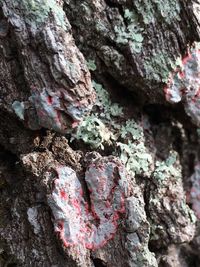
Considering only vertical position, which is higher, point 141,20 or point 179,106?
point 141,20

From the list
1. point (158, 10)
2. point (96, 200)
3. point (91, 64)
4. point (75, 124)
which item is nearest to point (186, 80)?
point (158, 10)

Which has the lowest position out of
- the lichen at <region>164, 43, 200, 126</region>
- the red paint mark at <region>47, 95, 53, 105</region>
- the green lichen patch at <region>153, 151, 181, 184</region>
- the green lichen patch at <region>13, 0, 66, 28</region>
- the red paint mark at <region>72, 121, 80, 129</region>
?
the green lichen patch at <region>153, 151, 181, 184</region>

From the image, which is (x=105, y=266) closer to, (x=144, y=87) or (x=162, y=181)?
(x=162, y=181)

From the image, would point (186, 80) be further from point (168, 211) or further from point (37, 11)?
point (37, 11)

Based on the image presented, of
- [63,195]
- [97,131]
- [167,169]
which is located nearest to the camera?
[63,195]

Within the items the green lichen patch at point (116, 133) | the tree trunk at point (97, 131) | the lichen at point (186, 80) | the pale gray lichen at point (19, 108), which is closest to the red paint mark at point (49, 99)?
the tree trunk at point (97, 131)

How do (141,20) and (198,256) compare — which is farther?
(198,256)

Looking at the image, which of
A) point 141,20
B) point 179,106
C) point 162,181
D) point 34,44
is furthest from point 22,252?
point 141,20

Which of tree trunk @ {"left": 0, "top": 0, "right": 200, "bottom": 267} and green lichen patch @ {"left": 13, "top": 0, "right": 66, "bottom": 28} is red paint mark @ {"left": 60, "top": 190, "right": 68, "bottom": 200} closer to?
tree trunk @ {"left": 0, "top": 0, "right": 200, "bottom": 267}

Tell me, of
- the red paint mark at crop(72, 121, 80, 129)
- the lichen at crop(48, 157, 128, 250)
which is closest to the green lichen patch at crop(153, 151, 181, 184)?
the lichen at crop(48, 157, 128, 250)
